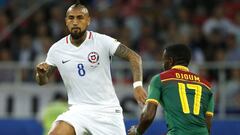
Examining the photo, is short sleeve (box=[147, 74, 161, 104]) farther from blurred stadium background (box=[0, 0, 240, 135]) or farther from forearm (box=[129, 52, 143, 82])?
blurred stadium background (box=[0, 0, 240, 135])

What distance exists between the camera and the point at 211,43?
14359 millimetres

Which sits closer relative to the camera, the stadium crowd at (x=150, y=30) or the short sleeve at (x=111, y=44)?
the short sleeve at (x=111, y=44)

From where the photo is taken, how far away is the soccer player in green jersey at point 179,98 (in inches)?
294

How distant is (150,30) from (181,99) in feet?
24.8

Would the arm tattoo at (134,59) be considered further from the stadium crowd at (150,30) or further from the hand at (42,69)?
the stadium crowd at (150,30)

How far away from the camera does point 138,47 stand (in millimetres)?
14922

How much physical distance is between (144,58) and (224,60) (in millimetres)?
1525

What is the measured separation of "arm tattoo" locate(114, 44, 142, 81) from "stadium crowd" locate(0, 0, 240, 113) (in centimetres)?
528

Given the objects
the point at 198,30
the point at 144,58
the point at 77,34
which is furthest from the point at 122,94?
the point at 77,34

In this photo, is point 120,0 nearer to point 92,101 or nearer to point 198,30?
point 198,30

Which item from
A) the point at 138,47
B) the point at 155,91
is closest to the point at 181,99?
the point at 155,91

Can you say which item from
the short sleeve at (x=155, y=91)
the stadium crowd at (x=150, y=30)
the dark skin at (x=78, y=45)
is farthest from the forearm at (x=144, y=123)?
the stadium crowd at (x=150, y=30)

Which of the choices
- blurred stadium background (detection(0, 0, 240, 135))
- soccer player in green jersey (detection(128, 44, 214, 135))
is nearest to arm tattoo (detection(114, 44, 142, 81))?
soccer player in green jersey (detection(128, 44, 214, 135))

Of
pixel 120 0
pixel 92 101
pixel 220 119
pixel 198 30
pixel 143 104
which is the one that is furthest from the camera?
pixel 120 0
